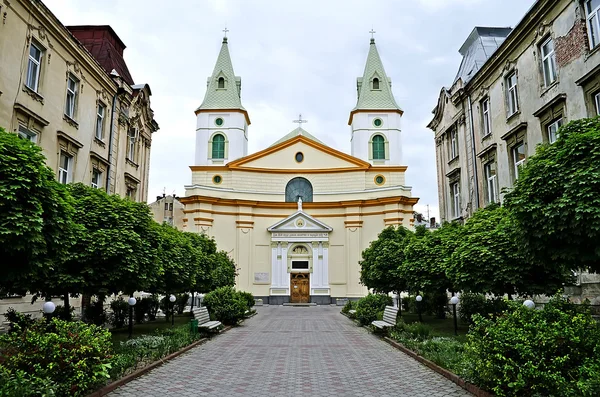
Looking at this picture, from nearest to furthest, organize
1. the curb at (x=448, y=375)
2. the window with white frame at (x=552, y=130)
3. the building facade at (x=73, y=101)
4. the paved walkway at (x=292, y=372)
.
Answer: the curb at (x=448, y=375)
the paved walkway at (x=292, y=372)
the building facade at (x=73, y=101)
the window with white frame at (x=552, y=130)

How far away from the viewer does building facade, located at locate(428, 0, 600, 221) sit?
1417 cm

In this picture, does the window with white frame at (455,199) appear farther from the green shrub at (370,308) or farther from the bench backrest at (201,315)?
the bench backrest at (201,315)

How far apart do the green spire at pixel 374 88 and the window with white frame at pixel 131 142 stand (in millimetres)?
26509

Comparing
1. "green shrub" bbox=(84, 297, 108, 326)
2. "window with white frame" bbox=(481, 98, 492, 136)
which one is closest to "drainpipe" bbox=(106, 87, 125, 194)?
"green shrub" bbox=(84, 297, 108, 326)

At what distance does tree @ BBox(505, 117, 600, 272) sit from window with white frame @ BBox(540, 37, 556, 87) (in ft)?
29.6

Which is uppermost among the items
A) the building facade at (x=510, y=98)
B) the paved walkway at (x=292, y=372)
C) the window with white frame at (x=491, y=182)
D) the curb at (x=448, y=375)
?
the building facade at (x=510, y=98)

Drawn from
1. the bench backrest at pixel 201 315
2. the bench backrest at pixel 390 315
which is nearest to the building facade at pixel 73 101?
the bench backrest at pixel 201 315

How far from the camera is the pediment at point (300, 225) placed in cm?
4253

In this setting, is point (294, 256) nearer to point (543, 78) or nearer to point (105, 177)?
point (105, 177)

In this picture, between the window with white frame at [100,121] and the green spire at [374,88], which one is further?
the green spire at [374,88]

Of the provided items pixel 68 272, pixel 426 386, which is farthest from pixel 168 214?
pixel 426 386

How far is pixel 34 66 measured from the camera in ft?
55.3

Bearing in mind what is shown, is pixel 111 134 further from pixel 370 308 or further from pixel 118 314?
pixel 370 308

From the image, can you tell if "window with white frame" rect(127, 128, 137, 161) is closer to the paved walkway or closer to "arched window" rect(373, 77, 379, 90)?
the paved walkway
